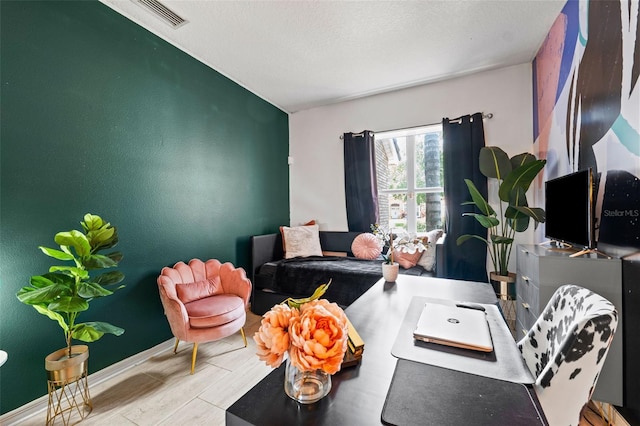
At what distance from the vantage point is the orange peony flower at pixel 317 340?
54 cm

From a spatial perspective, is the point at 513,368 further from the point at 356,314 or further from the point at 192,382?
the point at 192,382

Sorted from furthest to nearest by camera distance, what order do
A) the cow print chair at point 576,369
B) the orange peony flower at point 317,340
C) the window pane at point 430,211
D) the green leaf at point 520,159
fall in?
the window pane at point 430,211 < the green leaf at point 520,159 < the cow print chair at point 576,369 < the orange peony flower at point 317,340

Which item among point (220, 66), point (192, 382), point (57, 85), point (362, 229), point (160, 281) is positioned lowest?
point (192, 382)

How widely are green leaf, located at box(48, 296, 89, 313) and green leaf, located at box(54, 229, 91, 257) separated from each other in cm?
24

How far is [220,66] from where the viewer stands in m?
2.95

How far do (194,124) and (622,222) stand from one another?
3.36m

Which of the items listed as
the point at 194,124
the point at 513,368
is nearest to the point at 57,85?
the point at 194,124

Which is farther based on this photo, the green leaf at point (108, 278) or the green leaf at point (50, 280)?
the green leaf at point (108, 278)

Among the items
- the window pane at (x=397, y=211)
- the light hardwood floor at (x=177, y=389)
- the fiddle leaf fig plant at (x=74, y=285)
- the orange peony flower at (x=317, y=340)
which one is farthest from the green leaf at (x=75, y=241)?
the window pane at (x=397, y=211)

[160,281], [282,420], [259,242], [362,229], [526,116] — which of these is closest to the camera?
[282,420]

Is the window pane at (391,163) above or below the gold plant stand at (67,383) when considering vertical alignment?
above

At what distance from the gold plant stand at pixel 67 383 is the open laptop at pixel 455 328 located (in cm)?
192

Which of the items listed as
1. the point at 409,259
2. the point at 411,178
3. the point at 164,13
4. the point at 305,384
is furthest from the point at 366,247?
the point at 164,13

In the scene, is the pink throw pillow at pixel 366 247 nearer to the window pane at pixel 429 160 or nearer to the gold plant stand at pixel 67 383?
the window pane at pixel 429 160
